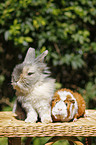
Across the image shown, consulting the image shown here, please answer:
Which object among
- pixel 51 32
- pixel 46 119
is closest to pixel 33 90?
pixel 46 119

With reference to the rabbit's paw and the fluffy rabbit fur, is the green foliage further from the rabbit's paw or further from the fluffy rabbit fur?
the rabbit's paw

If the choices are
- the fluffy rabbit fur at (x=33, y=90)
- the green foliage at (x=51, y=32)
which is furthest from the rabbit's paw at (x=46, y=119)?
the green foliage at (x=51, y=32)

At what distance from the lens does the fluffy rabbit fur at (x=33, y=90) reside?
46.1 inches

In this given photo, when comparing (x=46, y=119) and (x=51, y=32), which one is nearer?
(x=46, y=119)

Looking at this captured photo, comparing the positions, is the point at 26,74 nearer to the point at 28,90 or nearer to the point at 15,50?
the point at 28,90

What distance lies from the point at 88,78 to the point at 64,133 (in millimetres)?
1768

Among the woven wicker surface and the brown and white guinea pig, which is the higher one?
the brown and white guinea pig

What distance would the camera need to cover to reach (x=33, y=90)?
120 centimetres

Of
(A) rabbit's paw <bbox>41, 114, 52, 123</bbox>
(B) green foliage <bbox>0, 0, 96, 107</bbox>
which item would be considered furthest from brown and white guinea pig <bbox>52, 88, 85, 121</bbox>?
(B) green foliage <bbox>0, 0, 96, 107</bbox>

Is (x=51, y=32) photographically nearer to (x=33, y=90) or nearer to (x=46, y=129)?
(x=33, y=90)

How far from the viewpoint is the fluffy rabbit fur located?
1172mm

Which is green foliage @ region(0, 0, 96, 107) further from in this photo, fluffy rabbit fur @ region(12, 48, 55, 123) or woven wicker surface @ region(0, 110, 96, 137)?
woven wicker surface @ region(0, 110, 96, 137)

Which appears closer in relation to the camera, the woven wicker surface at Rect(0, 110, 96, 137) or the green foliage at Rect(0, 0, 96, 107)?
the woven wicker surface at Rect(0, 110, 96, 137)

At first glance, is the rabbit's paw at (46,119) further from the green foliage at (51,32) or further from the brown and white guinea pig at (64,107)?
the green foliage at (51,32)
